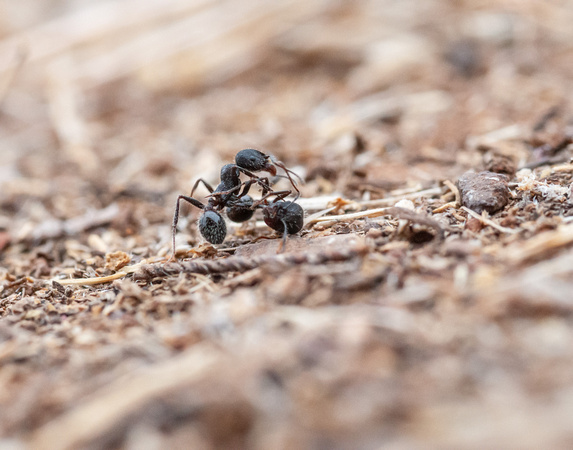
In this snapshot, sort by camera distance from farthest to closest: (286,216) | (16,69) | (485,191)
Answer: (16,69), (286,216), (485,191)

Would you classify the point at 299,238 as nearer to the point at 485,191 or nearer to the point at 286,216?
the point at 286,216

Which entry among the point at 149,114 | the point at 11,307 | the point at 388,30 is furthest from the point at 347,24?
the point at 11,307

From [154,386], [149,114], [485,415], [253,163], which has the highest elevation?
[149,114]

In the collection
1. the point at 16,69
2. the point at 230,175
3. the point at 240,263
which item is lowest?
the point at 240,263

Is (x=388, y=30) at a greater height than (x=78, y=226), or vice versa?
(x=388, y=30)

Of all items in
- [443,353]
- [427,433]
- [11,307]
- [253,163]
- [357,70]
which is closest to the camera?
[427,433]

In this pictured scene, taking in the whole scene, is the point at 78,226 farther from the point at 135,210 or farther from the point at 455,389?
the point at 455,389

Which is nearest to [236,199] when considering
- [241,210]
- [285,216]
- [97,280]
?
[241,210]
